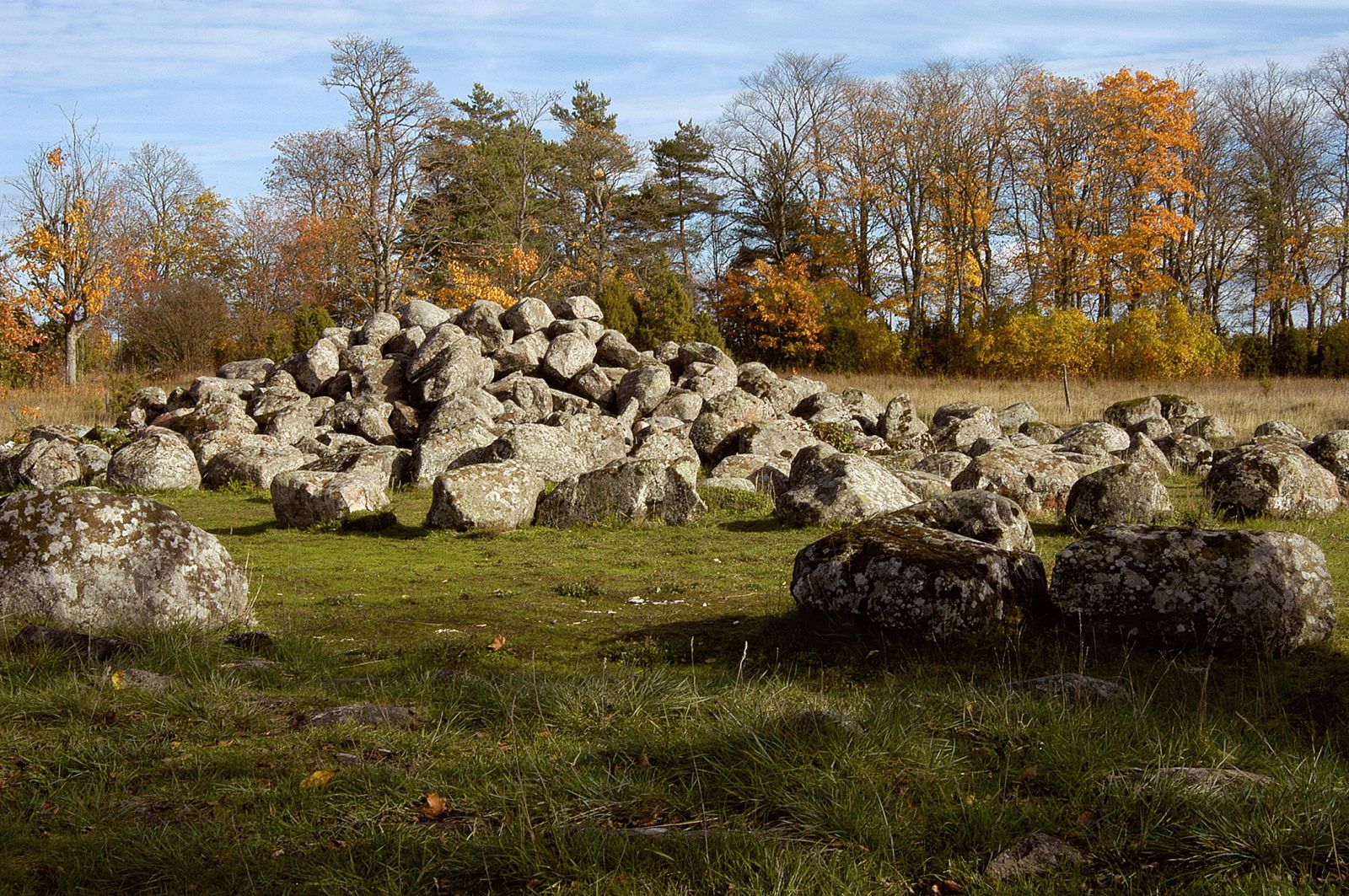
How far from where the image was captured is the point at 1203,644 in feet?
22.1

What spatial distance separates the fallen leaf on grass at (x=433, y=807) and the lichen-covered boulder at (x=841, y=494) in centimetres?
1009

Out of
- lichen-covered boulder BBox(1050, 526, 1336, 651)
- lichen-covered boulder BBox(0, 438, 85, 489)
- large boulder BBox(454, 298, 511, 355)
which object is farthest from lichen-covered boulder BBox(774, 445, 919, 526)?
large boulder BBox(454, 298, 511, 355)

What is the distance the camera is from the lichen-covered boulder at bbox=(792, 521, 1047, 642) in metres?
6.95

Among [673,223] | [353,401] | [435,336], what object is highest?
[673,223]

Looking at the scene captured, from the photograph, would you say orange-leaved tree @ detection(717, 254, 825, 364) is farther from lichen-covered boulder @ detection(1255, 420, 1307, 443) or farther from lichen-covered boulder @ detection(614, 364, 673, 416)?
lichen-covered boulder @ detection(1255, 420, 1307, 443)

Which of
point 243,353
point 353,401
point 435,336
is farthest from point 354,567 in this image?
point 243,353

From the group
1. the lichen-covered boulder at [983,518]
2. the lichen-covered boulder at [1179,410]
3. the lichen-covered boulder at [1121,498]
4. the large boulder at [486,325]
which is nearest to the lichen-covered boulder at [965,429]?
the lichen-covered boulder at [1179,410]

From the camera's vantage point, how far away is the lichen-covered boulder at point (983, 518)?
9797 mm

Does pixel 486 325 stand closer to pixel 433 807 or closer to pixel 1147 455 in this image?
pixel 1147 455

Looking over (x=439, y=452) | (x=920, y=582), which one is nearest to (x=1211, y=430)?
(x=439, y=452)

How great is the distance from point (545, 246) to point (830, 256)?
48.1 feet

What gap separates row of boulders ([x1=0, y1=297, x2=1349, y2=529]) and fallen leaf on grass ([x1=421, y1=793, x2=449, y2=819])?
26.6 ft

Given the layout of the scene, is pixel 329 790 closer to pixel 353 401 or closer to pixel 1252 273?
pixel 353 401

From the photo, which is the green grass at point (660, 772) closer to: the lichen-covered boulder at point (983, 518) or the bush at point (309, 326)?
the lichen-covered boulder at point (983, 518)
